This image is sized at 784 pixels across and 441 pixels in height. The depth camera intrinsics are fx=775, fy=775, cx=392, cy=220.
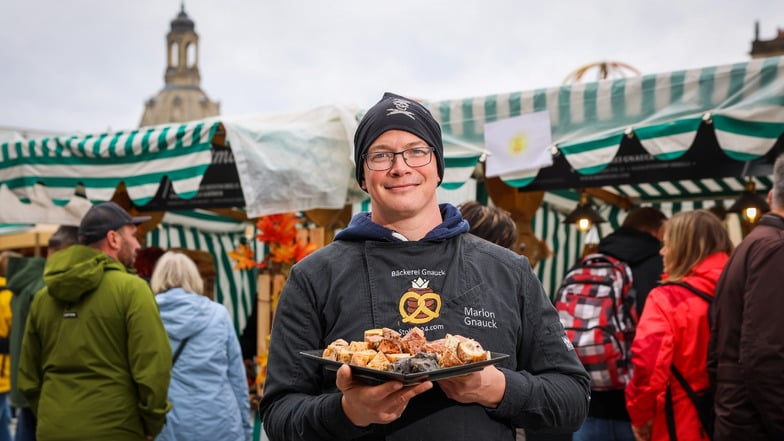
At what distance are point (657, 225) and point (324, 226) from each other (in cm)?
232

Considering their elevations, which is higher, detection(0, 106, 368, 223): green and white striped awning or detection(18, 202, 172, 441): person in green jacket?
detection(0, 106, 368, 223): green and white striped awning

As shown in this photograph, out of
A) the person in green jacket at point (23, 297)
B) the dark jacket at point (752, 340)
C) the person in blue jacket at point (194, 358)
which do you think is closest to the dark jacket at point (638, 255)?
the dark jacket at point (752, 340)

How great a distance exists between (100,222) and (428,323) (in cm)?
311

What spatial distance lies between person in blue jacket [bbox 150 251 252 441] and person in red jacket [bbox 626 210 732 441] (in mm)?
2536

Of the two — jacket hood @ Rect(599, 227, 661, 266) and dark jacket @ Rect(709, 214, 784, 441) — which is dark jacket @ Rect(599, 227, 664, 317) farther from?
dark jacket @ Rect(709, 214, 784, 441)

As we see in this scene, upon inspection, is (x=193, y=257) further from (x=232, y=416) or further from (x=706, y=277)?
(x=706, y=277)

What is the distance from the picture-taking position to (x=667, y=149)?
14.2 ft

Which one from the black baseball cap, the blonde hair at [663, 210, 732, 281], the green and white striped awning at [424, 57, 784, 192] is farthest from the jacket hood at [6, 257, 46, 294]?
the blonde hair at [663, 210, 732, 281]

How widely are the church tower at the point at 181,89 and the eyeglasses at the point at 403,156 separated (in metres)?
76.9

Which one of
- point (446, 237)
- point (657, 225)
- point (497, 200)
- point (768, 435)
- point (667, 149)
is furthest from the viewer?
point (497, 200)

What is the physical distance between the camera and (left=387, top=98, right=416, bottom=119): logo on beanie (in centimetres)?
201

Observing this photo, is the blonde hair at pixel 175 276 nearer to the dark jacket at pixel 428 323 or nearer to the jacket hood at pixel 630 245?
the jacket hood at pixel 630 245

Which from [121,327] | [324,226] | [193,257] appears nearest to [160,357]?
[121,327]

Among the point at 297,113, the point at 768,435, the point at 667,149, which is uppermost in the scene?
the point at 297,113
